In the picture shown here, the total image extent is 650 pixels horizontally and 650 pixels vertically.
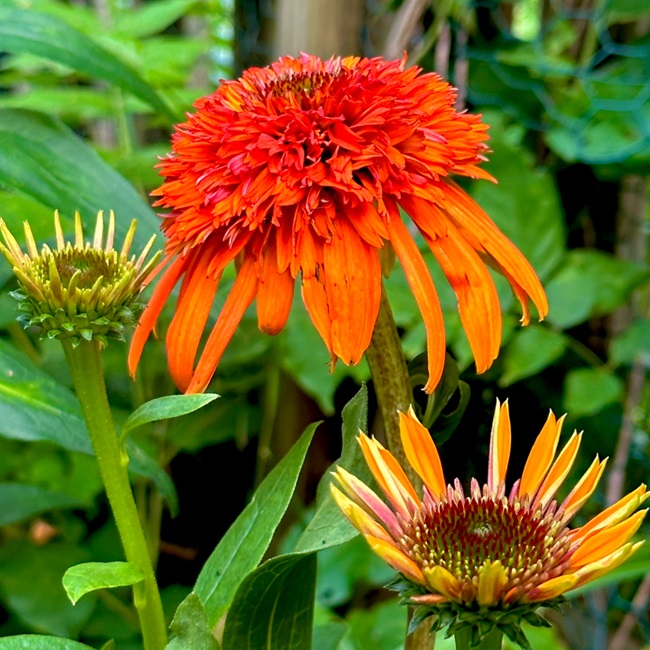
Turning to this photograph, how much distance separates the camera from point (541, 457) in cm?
22

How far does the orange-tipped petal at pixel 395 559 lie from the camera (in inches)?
7.0

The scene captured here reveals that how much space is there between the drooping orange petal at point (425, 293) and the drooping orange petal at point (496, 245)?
2cm

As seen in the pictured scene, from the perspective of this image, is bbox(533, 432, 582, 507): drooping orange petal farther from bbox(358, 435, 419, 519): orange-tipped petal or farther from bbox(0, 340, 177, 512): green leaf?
bbox(0, 340, 177, 512): green leaf

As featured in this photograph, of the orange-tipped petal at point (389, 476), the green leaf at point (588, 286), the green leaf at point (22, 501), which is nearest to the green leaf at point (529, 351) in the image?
the green leaf at point (588, 286)

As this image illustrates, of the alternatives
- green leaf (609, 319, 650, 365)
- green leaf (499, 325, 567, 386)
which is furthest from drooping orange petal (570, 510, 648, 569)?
green leaf (609, 319, 650, 365)

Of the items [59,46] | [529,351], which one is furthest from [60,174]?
[529,351]

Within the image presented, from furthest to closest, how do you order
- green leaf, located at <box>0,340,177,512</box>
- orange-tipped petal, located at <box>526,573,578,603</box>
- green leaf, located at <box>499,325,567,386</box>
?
green leaf, located at <box>499,325,567,386</box>
green leaf, located at <box>0,340,177,512</box>
orange-tipped petal, located at <box>526,573,578,603</box>

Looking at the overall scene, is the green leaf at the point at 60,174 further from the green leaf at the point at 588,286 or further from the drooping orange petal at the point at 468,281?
the green leaf at the point at 588,286

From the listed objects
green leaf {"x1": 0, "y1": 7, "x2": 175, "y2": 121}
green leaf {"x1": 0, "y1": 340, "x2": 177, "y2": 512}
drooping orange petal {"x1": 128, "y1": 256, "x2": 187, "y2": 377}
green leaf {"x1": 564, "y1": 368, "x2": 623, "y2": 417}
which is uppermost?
green leaf {"x1": 0, "y1": 7, "x2": 175, "y2": 121}

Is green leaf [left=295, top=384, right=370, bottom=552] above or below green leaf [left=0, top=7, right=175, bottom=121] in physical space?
below

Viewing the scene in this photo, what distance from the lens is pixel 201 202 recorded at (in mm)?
246

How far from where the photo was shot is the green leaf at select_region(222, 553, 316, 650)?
0.76 feet

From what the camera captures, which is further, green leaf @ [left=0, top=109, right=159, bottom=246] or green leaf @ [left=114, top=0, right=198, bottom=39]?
green leaf @ [left=114, top=0, right=198, bottom=39]

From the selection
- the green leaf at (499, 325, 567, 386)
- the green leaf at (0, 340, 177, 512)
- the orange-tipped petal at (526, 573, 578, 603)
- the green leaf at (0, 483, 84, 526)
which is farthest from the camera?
the green leaf at (499, 325, 567, 386)
